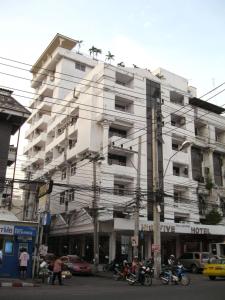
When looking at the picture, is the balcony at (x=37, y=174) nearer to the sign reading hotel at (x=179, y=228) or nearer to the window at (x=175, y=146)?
the window at (x=175, y=146)

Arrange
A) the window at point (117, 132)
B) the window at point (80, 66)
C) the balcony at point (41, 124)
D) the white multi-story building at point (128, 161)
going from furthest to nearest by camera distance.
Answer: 1. the window at point (80, 66)
2. the balcony at point (41, 124)
3. the window at point (117, 132)
4. the white multi-story building at point (128, 161)

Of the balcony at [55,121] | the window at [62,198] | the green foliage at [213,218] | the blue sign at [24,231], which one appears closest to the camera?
the blue sign at [24,231]

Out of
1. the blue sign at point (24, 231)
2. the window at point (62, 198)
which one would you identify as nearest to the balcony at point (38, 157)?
the window at point (62, 198)

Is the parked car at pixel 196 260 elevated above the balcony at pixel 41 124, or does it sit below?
below

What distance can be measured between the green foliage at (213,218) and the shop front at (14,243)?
83.4 ft

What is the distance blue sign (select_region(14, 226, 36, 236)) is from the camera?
74.4ft

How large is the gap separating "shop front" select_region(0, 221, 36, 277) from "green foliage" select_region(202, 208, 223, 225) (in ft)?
83.4

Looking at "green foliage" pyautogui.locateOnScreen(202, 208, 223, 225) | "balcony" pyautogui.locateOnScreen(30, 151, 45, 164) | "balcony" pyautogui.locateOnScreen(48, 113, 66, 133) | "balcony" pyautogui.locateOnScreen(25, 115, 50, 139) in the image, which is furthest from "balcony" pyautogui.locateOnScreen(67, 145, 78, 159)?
"green foliage" pyautogui.locateOnScreen(202, 208, 223, 225)

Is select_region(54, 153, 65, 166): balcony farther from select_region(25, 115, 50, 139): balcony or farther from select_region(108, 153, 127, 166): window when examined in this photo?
select_region(25, 115, 50, 139): balcony

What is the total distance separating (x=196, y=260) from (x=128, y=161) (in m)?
13.1

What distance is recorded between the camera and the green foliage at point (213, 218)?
42.5m

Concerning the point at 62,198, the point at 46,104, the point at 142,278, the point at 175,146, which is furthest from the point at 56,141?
the point at 142,278

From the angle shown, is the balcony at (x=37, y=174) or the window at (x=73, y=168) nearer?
the window at (x=73, y=168)

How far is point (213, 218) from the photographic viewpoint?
4266cm
